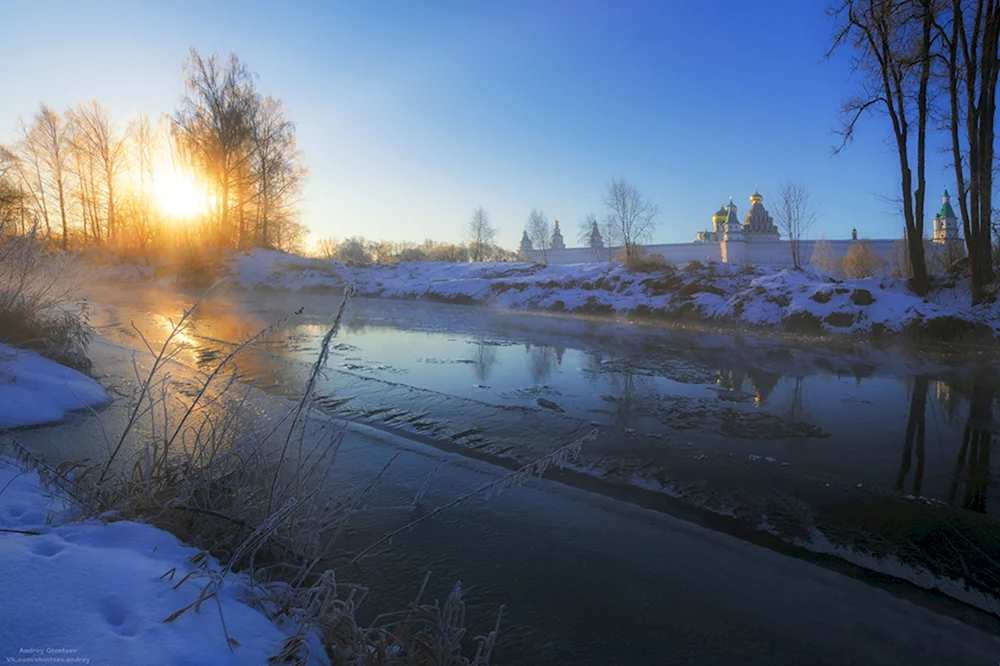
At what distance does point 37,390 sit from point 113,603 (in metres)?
5.16

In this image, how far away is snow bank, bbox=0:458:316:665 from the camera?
154 centimetres

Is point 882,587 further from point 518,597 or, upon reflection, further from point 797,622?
point 518,597

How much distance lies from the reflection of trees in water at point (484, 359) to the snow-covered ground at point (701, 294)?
22.3 ft

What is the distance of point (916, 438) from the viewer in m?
5.17

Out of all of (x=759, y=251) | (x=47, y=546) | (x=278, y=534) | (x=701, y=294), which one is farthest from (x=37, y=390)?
(x=759, y=251)

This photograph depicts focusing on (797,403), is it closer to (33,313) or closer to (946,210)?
(33,313)

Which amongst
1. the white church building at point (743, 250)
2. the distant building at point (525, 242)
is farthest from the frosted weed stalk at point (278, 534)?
the distant building at point (525, 242)

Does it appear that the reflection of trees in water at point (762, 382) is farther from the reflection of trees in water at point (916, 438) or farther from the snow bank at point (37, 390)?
the snow bank at point (37, 390)

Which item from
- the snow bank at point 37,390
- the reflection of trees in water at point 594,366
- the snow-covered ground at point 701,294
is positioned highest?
the snow-covered ground at point 701,294

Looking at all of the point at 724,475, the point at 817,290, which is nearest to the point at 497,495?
the point at 724,475

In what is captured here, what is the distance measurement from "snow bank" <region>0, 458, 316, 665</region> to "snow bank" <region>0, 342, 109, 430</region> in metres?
3.27

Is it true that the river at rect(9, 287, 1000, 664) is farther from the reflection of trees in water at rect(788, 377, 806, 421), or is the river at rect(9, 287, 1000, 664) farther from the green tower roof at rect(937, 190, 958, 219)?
the green tower roof at rect(937, 190, 958, 219)

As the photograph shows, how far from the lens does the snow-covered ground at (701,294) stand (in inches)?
473

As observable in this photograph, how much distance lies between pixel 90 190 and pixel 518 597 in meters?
45.1
